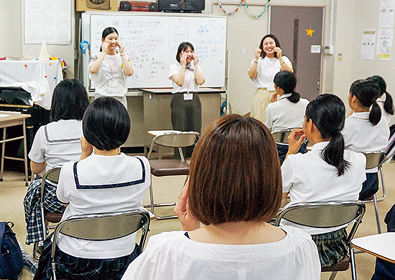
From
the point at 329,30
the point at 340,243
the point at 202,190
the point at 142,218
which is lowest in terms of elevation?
the point at 340,243

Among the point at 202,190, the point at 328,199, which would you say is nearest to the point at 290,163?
the point at 328,199

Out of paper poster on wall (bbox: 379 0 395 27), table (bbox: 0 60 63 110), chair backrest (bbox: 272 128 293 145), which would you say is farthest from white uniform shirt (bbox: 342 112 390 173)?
paper poster on wall (bbox: 379 0 395 27)

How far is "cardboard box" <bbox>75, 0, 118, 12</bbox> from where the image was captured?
19.3 ft

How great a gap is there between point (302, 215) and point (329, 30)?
581cm

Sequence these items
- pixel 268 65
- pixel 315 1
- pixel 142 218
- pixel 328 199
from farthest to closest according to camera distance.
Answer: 1. pixel 315 1
2. pixel 268 65
3. pixel 328 199
4. pixel 142 218

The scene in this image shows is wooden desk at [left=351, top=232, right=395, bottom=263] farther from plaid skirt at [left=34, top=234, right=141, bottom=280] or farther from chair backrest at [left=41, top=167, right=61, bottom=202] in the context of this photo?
chair backrest at [left=41, top=167, right=61, bottom=202]

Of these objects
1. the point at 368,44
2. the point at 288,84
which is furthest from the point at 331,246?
the point at 368,44

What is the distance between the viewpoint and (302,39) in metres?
7.20

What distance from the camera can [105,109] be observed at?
203 cm

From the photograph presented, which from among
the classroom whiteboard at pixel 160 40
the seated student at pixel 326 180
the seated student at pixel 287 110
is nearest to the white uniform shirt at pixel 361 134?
the seated student at pixel 287 110

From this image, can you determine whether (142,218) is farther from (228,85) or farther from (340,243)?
(228,85)

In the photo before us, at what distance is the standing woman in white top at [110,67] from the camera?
4945mm

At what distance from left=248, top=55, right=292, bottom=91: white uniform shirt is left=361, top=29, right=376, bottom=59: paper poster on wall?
2241 mm

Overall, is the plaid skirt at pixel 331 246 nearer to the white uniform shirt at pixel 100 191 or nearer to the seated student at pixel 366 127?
the white uniform shirt at pixel 100 191
